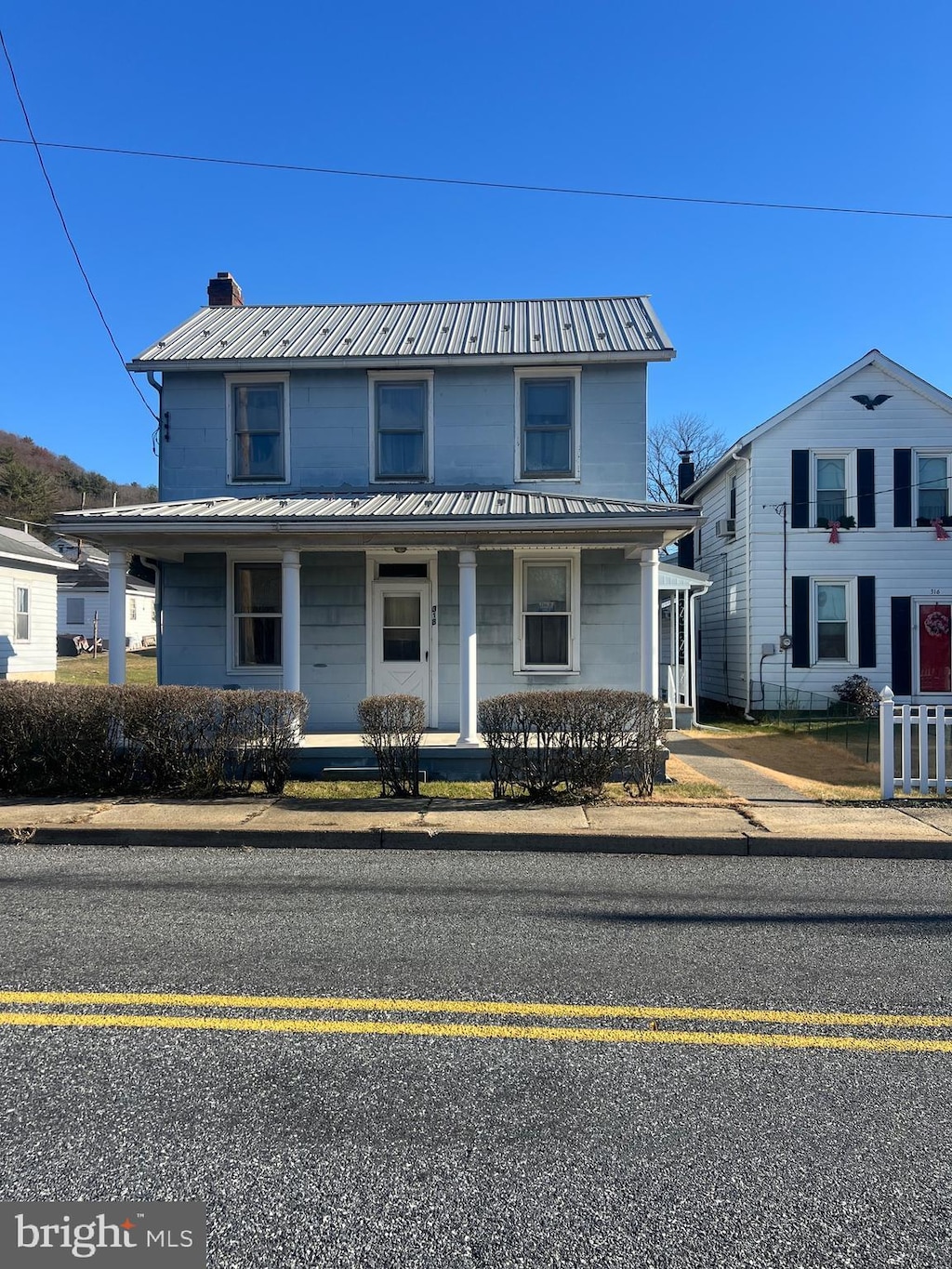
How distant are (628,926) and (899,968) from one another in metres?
1.50

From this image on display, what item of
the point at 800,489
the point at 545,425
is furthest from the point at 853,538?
the point at 545,425

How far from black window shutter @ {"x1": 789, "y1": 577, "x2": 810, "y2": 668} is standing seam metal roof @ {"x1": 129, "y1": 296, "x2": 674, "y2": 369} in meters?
7.34

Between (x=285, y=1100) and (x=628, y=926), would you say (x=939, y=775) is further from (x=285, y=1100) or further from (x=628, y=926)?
(x=285, y=1100)

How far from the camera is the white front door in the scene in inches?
469

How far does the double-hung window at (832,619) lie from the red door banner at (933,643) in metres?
1.50

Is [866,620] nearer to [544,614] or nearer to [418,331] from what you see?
[544,614]

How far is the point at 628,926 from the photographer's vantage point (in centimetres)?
507

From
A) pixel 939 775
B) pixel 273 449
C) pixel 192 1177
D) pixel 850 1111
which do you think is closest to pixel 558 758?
pixel 939 775

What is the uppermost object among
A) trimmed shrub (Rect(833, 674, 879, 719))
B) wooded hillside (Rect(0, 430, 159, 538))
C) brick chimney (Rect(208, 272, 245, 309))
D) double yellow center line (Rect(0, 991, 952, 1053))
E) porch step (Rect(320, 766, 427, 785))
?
wooded hillside (Rect(0, 430, 159, 538))

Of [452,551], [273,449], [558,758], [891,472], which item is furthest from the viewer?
[891,472]

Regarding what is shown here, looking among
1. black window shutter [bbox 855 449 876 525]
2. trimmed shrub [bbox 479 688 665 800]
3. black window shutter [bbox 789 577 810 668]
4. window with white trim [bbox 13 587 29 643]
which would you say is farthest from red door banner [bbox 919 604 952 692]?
window with white trim [bbox 13 587 29 643]

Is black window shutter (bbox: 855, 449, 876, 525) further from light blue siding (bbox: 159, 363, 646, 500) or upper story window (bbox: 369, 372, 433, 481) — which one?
upper story window (bbox: 369, 372, 433, 481)

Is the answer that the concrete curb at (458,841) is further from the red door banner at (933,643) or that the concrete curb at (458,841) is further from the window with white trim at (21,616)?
the window with white trim at (21,616)

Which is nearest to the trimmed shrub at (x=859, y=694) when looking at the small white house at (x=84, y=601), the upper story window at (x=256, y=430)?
the upper story window at (x=256, y=430)
